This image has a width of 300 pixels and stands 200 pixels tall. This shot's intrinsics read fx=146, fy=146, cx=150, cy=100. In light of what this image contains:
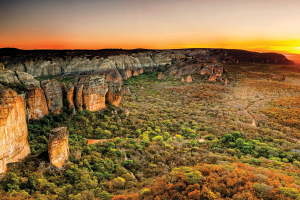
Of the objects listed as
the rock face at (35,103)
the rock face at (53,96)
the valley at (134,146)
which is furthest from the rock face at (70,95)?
the rock face at (35,103)

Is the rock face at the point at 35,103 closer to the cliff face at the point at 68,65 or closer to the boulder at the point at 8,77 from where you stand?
the boulder at the point at 8,77

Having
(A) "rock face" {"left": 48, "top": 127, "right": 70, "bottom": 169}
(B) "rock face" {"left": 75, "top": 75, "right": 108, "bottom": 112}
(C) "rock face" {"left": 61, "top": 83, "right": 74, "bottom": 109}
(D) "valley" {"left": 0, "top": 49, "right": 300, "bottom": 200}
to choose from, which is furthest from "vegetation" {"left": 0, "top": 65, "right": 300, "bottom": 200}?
(B) "rock face" {"left": 75, "top": 75, "right": 108, "bottom": 112}

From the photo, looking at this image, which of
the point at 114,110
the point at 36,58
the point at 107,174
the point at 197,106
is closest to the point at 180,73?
the point at 197,106

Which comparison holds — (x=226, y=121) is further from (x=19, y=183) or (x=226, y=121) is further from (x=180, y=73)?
(x=180, y=73)

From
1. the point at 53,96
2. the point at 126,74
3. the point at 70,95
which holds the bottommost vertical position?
the point at 70,95

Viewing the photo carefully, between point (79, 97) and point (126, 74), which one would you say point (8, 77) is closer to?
point (79, 97)

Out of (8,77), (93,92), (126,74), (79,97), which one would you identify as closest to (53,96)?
(79,97)

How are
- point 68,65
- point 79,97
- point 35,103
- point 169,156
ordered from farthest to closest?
point 68,65 → point 79,97 → point 35,103 → point 169,156
